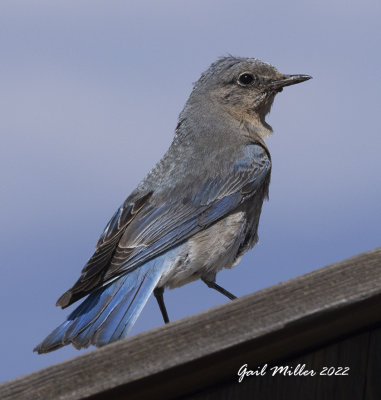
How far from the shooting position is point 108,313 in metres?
4.90

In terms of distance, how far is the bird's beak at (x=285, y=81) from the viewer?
749cm

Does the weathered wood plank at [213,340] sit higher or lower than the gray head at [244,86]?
lower

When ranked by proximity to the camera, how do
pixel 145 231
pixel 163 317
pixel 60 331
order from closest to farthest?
1. pixel 60 331
2. pixel 145 231
3. pixel 163 317

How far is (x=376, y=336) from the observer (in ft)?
12.5

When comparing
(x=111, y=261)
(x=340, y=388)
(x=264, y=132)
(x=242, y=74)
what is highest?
(x=242, y=74)

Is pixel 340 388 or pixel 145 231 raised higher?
pixel 145 231

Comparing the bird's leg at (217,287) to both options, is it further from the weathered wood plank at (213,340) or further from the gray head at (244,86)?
the weathered wood plank at (213,340)

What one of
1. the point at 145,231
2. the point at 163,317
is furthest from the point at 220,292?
the point at 145,231

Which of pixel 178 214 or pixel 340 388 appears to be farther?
pixel 178 214

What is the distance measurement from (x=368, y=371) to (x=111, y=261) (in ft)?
6.56

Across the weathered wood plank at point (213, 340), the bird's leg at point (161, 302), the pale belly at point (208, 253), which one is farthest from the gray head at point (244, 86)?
the weathered wood plank at point (213, 340)

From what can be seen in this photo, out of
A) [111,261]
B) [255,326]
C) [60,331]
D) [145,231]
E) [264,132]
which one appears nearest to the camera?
[255,326]

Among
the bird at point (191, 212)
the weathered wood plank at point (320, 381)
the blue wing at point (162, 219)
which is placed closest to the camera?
the weathered wood plank at point (320, 381)

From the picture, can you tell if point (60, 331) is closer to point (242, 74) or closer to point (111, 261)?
point (111, 261)
